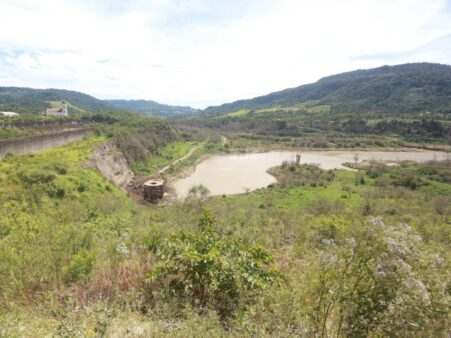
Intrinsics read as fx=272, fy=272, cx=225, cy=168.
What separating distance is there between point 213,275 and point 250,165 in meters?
47.5

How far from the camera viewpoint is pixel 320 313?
326 centimetres

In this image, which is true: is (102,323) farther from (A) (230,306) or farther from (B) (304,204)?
(B) (304,204)

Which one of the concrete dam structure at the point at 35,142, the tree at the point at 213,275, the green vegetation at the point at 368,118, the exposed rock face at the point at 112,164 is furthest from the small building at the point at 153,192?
the green vegetation at the point at 368,118

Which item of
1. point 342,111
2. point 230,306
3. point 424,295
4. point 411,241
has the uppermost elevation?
point 342,111

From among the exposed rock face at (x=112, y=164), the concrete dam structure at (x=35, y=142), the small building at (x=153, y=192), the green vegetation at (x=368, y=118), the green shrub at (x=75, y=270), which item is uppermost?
the green vegetation at (x=368, y=118)

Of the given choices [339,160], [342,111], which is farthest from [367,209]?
[342,111]

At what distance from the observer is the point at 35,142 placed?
23.3m

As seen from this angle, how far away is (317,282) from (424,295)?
1152mm

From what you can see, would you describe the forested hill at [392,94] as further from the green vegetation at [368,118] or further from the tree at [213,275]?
the tree at [213,275]

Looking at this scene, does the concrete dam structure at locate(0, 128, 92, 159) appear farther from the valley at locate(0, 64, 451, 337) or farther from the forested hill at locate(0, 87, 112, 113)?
the forested hill at locate(0, 87, 112, 113)

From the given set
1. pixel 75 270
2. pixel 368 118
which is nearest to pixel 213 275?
pixel 75 270

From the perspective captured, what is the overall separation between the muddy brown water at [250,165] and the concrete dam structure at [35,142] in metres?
13.4

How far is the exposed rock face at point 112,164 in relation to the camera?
25225 millimetres

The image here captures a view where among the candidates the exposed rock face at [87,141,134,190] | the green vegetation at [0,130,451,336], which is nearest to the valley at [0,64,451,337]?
the green vegetation at [0,130,451,336]
